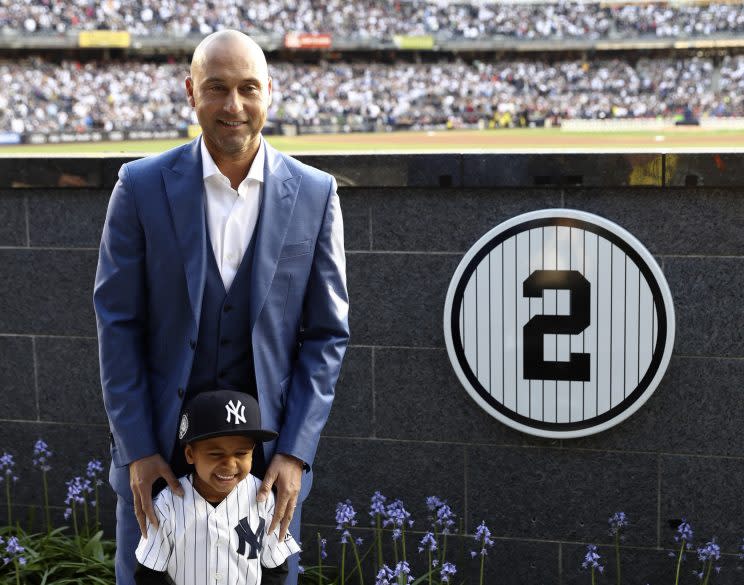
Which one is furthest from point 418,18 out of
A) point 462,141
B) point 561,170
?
point 561,170

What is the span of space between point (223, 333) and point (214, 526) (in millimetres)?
429

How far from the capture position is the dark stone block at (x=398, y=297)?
3.94 m

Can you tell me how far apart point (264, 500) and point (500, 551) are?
6.21ft

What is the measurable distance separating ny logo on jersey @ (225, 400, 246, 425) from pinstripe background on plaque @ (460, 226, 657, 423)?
1.81 meters

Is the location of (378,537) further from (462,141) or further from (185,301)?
(462,141)

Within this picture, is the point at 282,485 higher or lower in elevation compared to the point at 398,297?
lower

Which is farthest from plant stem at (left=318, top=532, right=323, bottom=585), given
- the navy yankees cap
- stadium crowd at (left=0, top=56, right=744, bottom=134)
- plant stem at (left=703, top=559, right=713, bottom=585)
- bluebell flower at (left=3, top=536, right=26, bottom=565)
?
stadium crowd at (left=0, top=56, right=744, bottom=134)

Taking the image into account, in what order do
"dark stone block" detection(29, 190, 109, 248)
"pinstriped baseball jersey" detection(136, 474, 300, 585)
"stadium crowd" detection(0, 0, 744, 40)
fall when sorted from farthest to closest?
"stadium crowd" detection(0, 0, 744, 40)
"dark stone block" detection(29, 190, 109, 248)
"pinstriped baseball jersey" detection(136, 474, 300, 585)

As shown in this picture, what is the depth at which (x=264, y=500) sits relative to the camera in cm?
228

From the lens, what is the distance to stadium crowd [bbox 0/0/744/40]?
37.4 meters

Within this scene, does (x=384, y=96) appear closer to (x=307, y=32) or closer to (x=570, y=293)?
(x=307, y=32)

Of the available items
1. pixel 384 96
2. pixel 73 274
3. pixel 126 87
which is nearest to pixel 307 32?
pixel 384 96

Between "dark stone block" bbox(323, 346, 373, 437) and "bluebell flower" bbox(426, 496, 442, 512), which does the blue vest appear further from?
"dark stone block" bbox(323, 346, 373, 437)

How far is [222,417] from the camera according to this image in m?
2.15
